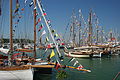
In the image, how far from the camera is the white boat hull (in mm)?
14491

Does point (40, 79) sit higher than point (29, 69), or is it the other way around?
point (29, 69)

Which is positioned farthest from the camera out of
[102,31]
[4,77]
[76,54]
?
[102,31]

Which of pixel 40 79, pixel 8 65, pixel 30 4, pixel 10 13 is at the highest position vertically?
pixel 30 4

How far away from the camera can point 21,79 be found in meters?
14.7

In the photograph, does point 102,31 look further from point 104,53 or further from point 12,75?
point 12,75

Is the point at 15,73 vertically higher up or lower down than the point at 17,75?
higher up

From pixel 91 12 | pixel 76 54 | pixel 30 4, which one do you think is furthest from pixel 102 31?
pixel 30 4

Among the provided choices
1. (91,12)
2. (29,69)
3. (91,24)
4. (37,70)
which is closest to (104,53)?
(91,24)

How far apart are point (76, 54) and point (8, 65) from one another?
107ft

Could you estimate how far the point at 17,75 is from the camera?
1466cm

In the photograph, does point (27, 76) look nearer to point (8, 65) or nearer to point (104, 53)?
point (8, 65)

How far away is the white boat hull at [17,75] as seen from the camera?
14.5m

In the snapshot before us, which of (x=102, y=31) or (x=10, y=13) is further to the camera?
(x=102, y=31)

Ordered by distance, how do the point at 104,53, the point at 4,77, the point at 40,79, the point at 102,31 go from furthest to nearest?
the point at 102,31
the point at 104,53
the point at 40,79
the point at 4,77
